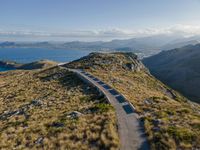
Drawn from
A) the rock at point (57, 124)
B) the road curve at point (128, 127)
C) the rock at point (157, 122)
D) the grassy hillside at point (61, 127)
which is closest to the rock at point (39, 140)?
the grassy hillside at point (61, 127)

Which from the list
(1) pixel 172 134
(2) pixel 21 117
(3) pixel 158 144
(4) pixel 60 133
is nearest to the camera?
(3) pixel 158 144

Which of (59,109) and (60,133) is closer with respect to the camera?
(60,133)

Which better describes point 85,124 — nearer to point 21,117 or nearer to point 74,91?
point 21,117

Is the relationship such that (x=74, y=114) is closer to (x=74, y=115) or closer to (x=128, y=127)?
(x=74, y=115)

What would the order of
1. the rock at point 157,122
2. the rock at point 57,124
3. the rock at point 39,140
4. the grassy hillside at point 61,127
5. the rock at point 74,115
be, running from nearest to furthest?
the grassy hillside at point 61,127
the rock at point 39,140
the rock at point 157,122
the rock at point 57,124
the rock at point 74,115

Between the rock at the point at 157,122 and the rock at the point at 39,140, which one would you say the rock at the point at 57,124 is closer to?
the rock at the point at 39,140

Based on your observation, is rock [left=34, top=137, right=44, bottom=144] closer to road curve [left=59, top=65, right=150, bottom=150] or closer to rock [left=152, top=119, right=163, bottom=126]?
road curve [left=59, top=65, right=150, bottom=150]

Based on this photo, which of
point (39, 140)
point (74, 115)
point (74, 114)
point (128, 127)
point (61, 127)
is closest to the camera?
point (39, 140)

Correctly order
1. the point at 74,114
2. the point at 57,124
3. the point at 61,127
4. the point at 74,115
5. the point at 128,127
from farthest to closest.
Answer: the point at 74,114, the point at 74,115, the point at 57,124, the point at 61,127, the point at 128,127

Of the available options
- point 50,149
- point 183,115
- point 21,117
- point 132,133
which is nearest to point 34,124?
point 21,117

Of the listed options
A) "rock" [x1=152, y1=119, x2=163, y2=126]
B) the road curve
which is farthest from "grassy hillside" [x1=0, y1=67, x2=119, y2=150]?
"rock" [x1=152, y1=119, x2=163, y2=126]

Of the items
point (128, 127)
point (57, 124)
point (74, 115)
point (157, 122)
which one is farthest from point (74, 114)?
point (157, 122)
